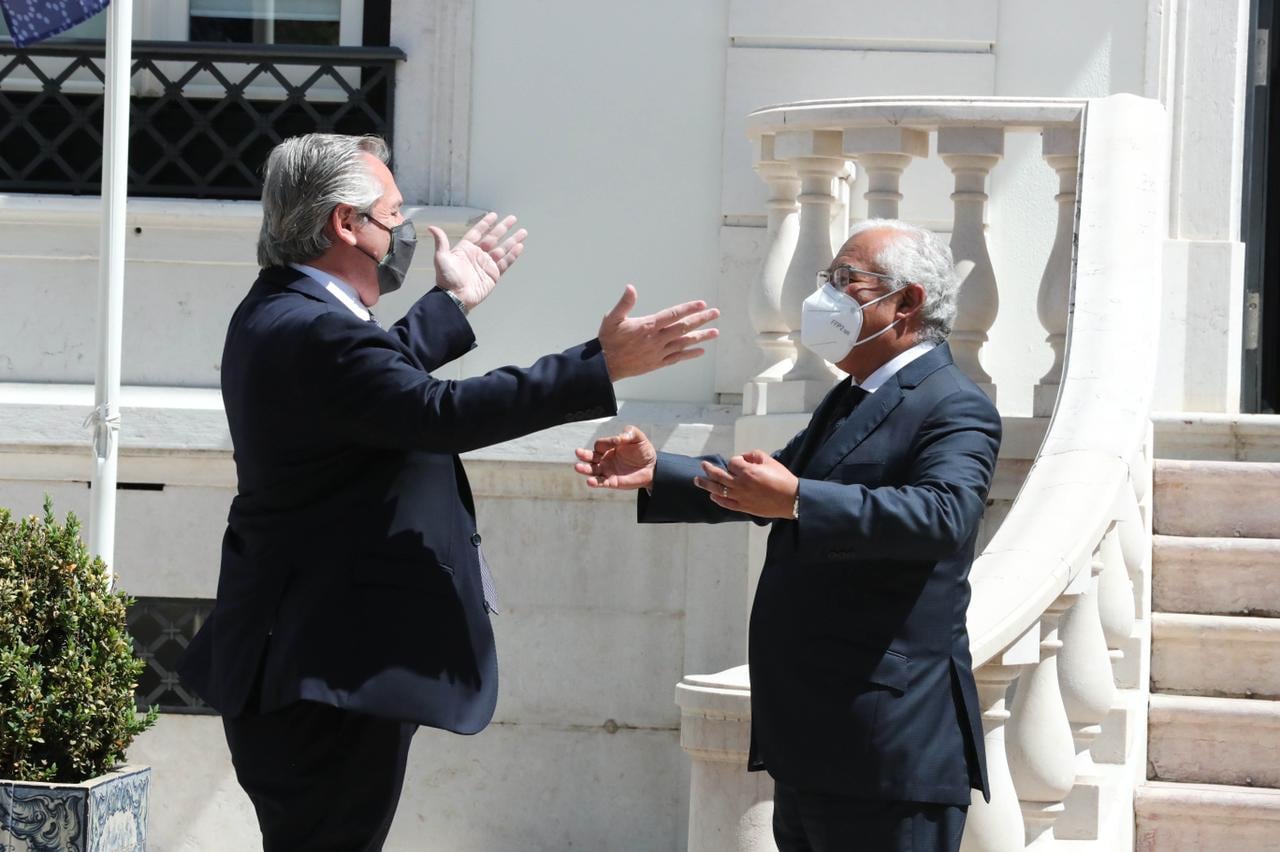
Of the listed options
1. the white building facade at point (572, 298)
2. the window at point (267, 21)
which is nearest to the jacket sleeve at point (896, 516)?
the white building facade at point (572, 298)

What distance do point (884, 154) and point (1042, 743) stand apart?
2.01m

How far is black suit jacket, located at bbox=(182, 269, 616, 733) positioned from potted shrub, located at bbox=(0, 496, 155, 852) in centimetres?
117

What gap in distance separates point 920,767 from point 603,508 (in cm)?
313

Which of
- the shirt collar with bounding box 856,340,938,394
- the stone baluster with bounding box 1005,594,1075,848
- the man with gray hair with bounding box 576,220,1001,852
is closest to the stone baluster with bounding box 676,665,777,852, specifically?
the man with gray hair with bounding box 576,220,1001,852

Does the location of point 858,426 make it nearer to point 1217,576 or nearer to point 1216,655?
point 1216,655

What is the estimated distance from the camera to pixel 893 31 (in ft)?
20.6

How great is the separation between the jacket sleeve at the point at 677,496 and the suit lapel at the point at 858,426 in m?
0.19

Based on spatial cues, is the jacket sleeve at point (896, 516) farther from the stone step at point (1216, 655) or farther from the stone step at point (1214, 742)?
the stone step at point (1216, 655)

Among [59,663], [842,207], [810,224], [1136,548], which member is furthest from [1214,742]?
[59,663]

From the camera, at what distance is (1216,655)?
5.32m

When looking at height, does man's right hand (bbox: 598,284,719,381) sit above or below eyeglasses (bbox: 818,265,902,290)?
below

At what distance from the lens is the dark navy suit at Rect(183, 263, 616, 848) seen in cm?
302

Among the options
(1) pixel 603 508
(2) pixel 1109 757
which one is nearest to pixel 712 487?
(2) pixel 1109 757

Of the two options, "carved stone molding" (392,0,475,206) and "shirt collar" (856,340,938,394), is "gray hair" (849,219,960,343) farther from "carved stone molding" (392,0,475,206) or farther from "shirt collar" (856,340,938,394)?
"carved stone molding" (392,0,475,206)
